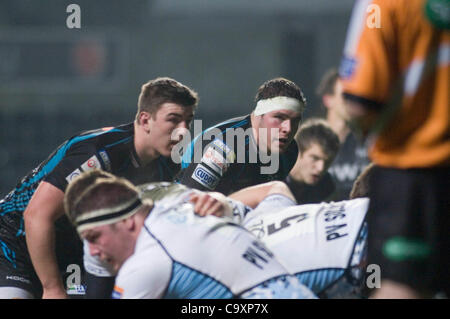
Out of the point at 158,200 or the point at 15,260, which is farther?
the point at 15,260

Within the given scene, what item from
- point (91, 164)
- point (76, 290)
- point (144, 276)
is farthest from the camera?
point (76, 290)

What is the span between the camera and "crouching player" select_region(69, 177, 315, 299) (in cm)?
265

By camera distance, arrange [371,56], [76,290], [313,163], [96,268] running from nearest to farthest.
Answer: [371,56]
[96,268]
[76,290]
[313,163]

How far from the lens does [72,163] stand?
355 cm

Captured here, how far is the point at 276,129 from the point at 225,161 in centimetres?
34

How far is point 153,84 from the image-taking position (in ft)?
13.2

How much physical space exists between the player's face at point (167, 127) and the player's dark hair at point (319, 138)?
169cm

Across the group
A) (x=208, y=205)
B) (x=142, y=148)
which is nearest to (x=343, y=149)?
(x=142, y=148)

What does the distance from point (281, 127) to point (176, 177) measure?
62 centimetres

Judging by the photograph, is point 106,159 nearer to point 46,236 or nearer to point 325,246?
point 46,236

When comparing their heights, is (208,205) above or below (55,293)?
above

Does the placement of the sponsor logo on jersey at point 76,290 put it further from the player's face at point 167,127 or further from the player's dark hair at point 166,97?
the player's dark hair at point 166,97

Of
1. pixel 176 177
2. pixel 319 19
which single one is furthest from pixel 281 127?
pixel 319 19
